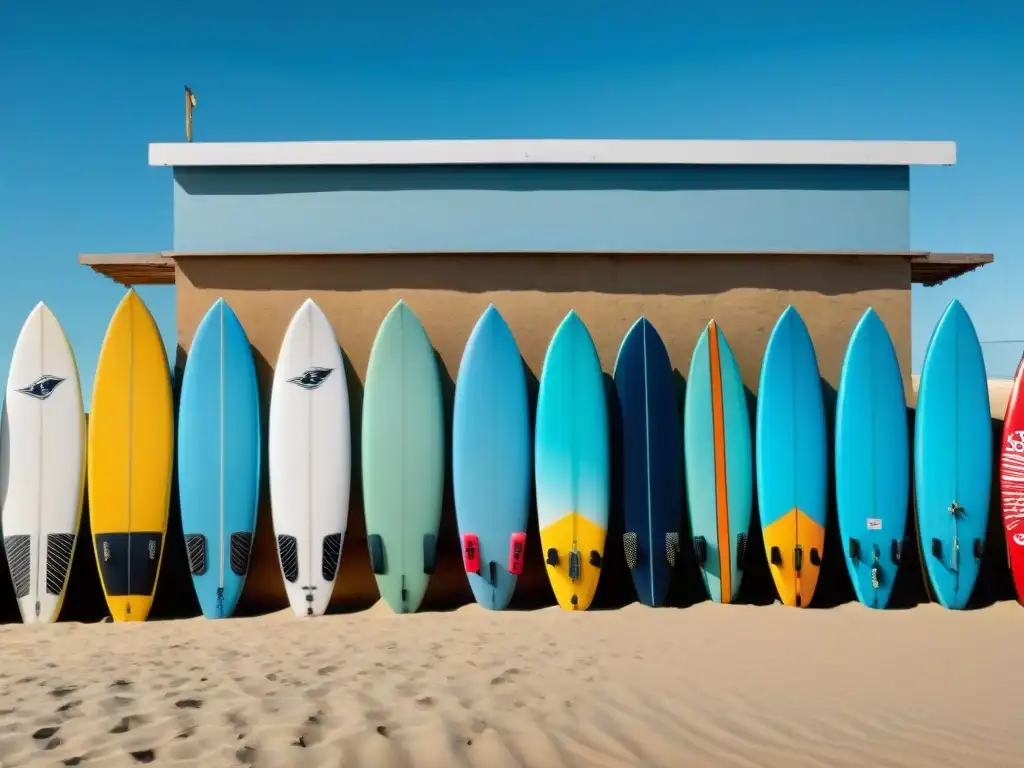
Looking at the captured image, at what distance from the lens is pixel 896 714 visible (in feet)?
8.62

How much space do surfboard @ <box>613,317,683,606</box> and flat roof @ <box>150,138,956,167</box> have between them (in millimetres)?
1305

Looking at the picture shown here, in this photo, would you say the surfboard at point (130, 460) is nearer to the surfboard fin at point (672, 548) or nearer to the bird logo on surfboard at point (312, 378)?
the bird logo on surfboard at point (312, 378)

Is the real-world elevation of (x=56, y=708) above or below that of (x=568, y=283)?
below

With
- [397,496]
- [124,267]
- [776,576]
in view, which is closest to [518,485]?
[397,496]

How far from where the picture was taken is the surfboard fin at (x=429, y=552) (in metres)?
4.45

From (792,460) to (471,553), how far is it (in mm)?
2126

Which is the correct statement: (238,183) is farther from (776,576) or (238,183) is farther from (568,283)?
(776,576)

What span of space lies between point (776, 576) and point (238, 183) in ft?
14.6

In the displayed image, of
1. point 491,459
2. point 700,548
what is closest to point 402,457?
point 491,459

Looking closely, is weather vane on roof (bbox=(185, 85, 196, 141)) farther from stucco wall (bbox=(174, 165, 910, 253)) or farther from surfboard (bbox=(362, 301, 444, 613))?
surfboard (bbox=(362, 301, 444, 613))

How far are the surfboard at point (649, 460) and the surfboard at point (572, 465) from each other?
0.15 m

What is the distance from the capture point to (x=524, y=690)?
9.25 feet

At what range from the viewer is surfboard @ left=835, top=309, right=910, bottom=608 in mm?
4523

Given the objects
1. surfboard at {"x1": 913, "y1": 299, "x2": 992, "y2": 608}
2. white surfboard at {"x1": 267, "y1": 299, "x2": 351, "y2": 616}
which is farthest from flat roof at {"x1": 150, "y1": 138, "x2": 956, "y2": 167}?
surfboard at {"x1": 913, "y1": 299, "x2": 992, "y2": 608}
